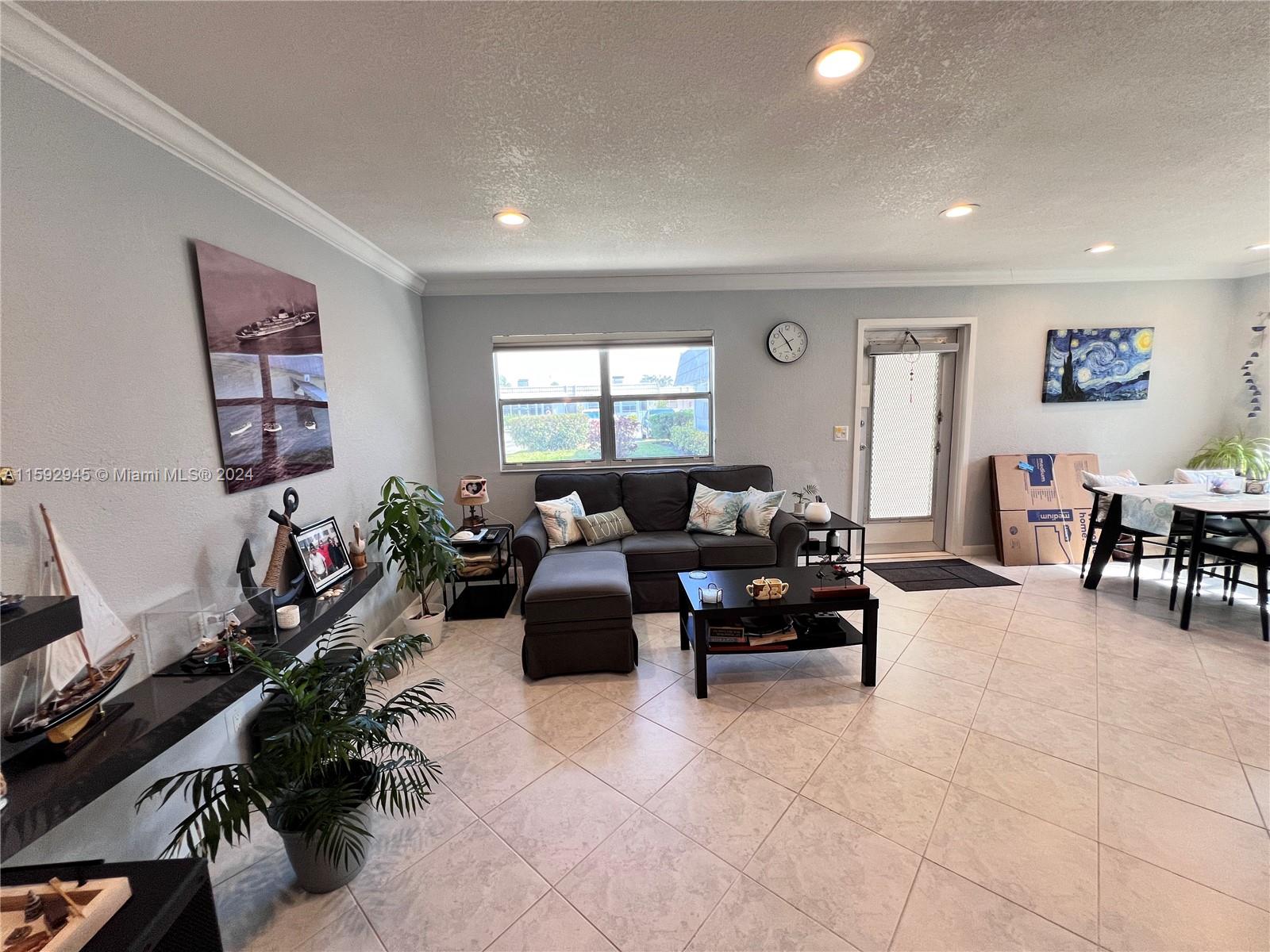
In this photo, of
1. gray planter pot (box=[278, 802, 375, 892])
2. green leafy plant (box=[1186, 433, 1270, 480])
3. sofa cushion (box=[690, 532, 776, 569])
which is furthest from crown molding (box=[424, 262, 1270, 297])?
gray planter pot (box=[278, 802, 375, 892])

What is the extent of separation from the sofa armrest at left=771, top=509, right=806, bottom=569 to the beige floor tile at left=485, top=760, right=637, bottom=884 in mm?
2045

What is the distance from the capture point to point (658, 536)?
12.1 ft

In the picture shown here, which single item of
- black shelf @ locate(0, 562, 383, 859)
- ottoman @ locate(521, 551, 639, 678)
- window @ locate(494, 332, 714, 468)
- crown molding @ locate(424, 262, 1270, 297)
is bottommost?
ottoman @ locate(521, 551, 639, 678)

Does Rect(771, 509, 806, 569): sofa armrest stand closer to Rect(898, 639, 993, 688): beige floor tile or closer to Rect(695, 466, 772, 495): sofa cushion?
Rect(695, 466, 772, 495): sofa cushion

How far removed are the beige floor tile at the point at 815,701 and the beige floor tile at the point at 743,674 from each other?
5cm

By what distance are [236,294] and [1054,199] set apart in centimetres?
385

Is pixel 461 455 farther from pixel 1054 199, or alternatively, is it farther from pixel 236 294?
pixel 1054 199

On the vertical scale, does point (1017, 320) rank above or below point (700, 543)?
above

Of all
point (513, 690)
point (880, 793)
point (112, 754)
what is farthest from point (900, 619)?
point (112, 754)

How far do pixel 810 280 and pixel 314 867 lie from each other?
14.9 ft

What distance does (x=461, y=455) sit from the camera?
4.14m

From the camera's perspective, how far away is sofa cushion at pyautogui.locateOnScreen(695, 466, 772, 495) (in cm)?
396

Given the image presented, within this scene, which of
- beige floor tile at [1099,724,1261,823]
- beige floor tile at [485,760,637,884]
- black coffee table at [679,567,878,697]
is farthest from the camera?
black coffee table at [679,567,878,697]

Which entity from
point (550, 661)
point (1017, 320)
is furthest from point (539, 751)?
point (1017, 320)
